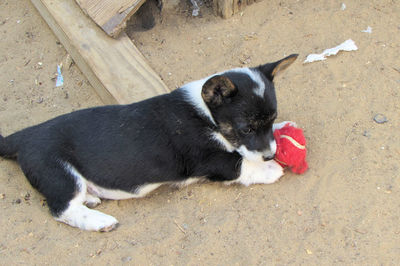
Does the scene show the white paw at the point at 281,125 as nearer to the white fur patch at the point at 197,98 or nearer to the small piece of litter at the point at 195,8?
the white fur patch at the point at 197,98

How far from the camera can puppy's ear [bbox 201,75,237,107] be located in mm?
4188

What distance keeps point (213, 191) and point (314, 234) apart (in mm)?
1238

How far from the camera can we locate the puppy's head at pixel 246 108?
14.4ft

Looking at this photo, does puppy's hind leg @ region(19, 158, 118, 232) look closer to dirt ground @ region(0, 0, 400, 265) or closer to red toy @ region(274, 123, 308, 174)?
dirt ground @ region(0, 0, 400, 265)

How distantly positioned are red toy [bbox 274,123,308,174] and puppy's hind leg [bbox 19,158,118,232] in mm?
1965

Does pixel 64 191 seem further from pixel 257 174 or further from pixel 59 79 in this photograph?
pixel 59 79

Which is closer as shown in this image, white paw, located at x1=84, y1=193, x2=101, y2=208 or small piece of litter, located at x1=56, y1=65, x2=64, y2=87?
white paw, located at x1=84, y1=193, x2=101, y2=208

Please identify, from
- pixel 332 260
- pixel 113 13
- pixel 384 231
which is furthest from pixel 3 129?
pixel 384 231

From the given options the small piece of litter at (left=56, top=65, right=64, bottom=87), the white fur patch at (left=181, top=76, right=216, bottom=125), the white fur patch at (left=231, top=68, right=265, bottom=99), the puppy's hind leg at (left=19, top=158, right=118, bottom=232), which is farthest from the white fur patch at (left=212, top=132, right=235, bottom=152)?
the small piece of litter at (left=56, top=65, right=64, bottom=87)

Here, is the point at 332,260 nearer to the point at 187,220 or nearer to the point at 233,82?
the point at 187,220

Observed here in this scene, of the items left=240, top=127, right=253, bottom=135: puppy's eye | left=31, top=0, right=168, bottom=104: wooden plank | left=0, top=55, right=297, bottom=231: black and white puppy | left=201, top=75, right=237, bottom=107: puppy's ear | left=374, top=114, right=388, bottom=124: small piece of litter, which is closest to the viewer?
left=201, top=75, right=237, bottom=107: puppy's ear

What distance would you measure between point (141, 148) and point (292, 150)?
5.38 ft

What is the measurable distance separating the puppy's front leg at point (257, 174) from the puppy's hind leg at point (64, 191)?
1492 mm

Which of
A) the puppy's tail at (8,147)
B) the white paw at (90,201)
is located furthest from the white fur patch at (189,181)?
the puppy's tail at (8,147)
